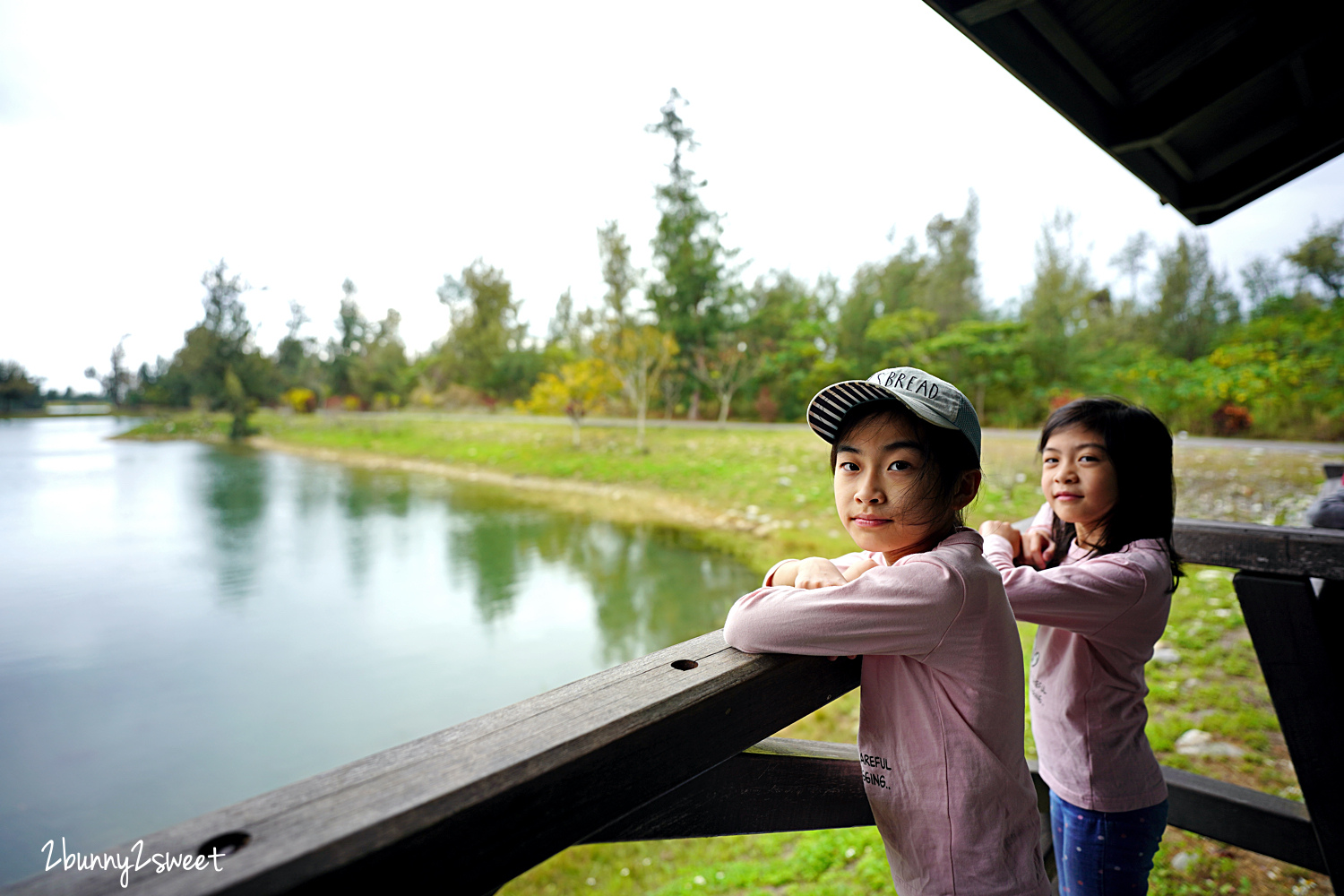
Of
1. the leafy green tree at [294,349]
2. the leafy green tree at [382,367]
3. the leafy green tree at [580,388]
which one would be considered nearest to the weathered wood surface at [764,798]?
the leafy green tree at [580,388]

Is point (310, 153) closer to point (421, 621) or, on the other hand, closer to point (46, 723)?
point (421, 621)

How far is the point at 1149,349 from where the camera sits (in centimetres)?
975

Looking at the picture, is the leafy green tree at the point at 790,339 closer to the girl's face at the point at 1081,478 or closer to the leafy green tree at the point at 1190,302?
the girl's face at the point at 1081,478

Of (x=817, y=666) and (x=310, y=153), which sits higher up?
(x=310, y=153)

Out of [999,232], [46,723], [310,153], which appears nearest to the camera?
[46,723]

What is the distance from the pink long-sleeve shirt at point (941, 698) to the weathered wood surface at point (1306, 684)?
3.27 feet

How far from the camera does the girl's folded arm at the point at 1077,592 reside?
848 mm

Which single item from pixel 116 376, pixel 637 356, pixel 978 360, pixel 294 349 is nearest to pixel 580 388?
pixel 637 356

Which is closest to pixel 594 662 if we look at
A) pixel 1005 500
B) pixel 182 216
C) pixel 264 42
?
pixel 1005 500

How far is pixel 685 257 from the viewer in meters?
11.6

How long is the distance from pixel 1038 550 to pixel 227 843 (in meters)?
1.15

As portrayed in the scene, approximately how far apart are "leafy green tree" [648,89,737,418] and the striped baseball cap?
1028cm

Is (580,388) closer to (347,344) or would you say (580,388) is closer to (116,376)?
(116,376)

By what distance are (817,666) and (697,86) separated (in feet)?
36.8
